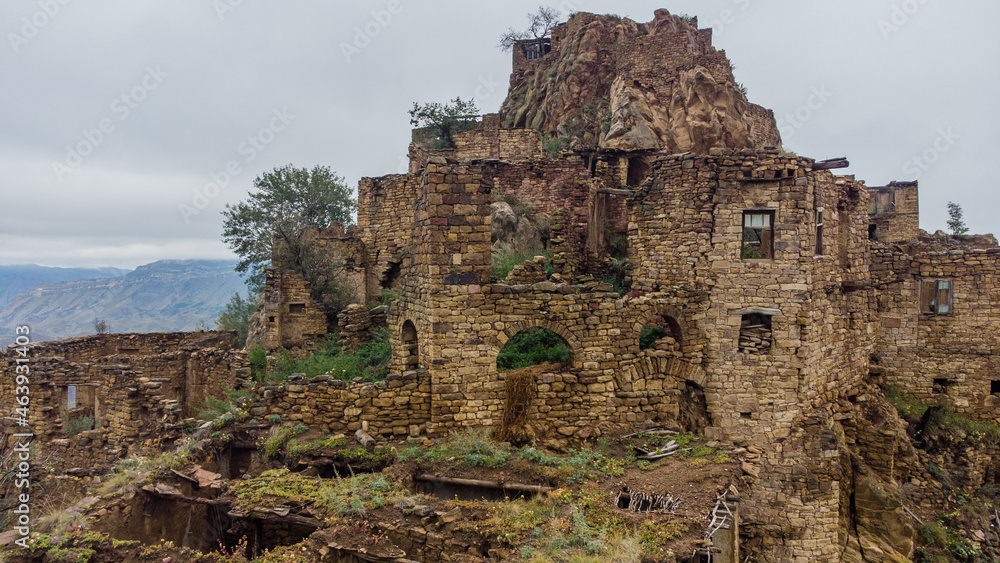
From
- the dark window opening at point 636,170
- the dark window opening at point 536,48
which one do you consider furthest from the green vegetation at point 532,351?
the dark window opening at point 536,48

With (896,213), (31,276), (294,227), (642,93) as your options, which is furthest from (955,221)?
(31,276)

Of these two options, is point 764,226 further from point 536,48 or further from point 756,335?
point 536,48

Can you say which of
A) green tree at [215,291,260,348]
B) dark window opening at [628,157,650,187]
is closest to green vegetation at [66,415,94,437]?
green tree at [215,291,260,348]

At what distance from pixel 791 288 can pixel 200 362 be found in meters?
15.6

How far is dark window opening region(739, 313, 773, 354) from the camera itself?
1155 cm

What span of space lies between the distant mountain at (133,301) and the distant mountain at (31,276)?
31.2 ft

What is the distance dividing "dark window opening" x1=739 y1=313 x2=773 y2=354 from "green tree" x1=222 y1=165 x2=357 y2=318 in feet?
42.5

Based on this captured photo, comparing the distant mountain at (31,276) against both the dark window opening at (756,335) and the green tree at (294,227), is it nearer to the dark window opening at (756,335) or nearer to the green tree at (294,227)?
the green tree at (294,227)

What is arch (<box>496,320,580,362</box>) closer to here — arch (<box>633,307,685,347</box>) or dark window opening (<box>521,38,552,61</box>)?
arch (<box>633,307,685,347</box>)

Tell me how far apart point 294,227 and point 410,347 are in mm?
10310

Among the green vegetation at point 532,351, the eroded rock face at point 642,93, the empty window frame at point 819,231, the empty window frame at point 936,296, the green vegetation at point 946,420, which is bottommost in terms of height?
the green vegetation at point 946,420

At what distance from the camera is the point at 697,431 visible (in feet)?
38.7

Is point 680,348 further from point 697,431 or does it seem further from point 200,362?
point 200,362

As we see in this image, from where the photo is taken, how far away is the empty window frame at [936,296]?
1497cm
